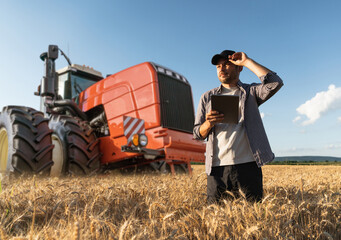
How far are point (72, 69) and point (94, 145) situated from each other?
2160 mm

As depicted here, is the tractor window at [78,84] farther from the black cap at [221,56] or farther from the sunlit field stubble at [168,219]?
the black cap at [221,56]

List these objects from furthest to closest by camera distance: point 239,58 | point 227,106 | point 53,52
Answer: point 53,52 → point 239,58 → point 227,106

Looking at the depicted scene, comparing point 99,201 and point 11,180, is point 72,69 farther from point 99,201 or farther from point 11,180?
point 99,201

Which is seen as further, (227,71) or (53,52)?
(53,52)

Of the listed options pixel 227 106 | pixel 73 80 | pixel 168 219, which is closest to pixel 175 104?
pixel 73 80

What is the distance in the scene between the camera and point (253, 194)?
7.81ft

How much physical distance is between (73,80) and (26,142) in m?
2.36

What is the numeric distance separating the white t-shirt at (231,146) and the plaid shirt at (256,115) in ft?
0.19

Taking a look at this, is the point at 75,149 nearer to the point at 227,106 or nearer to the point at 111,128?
the point at 111,128

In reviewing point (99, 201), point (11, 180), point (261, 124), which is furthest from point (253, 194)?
point (11, 180)

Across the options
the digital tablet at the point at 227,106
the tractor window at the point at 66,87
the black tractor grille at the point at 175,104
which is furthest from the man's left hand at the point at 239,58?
the tractor window at the point at 66,87

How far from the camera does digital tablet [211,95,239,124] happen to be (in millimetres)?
2082

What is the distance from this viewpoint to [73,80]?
6852mm

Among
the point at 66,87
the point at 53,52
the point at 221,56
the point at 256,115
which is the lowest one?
the point at 256,115
